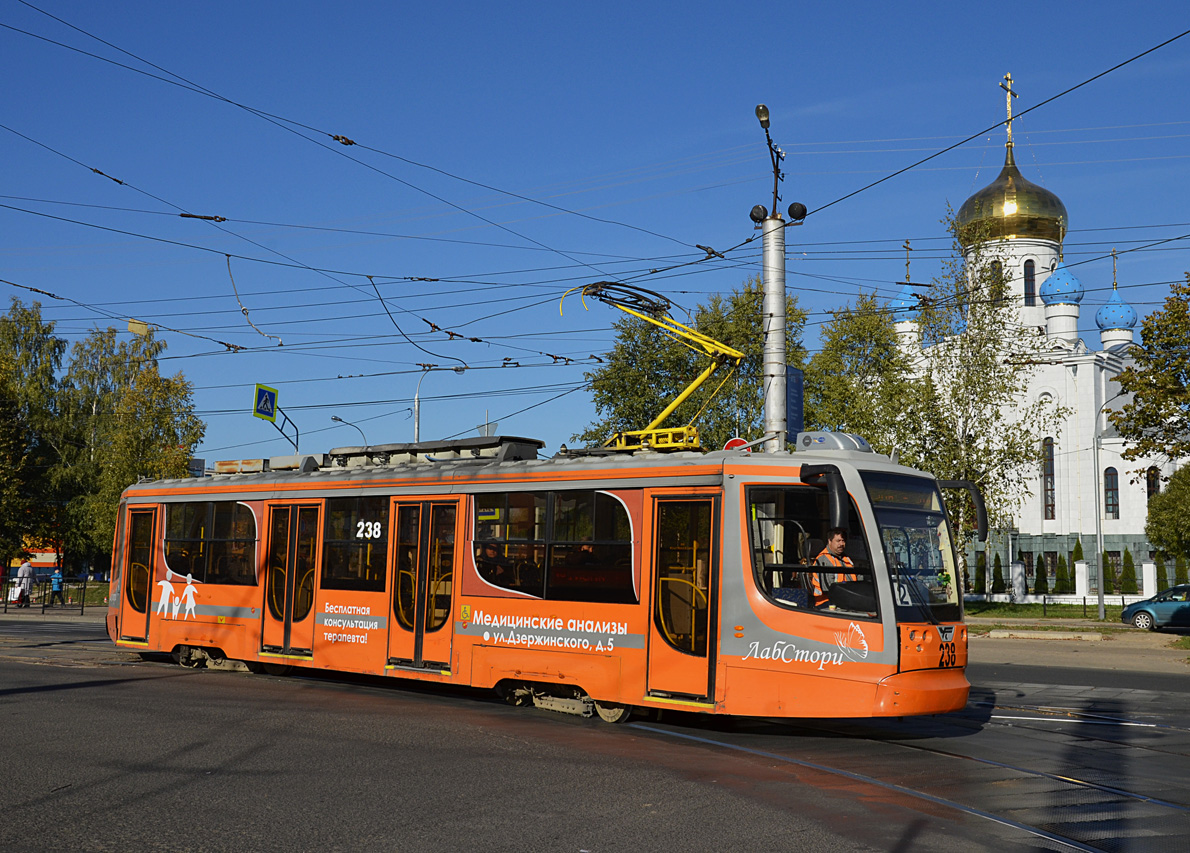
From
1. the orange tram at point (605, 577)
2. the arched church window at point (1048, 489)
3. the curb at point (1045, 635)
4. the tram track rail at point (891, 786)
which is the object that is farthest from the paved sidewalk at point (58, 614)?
the arched church window at point (1048, 489)

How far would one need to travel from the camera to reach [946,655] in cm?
1041

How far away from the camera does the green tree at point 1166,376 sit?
2250cm

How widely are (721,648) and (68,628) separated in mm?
23000

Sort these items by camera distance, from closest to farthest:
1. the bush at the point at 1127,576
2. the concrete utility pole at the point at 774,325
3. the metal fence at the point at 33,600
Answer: the concrete utility pole at the point at 774,325 → the metal fence at the point at 33,600 → the bush at the point at 1127,576

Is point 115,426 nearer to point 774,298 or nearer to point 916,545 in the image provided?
point 774,298

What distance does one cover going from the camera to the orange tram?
10.3 metres

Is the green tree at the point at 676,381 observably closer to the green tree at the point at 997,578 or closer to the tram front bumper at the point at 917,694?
the green tree at the point at 997,578

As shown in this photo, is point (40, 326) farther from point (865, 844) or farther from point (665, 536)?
point (865, 844)

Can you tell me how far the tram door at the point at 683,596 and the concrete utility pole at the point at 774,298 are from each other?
6.98m

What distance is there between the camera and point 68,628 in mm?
28297

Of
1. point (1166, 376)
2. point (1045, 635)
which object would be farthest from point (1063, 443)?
point (1166, 376)

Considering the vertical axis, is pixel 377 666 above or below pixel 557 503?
below

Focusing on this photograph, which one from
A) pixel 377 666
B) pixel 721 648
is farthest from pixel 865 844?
pixel 377 666

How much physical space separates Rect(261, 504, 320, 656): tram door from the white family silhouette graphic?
1833 millimetres
